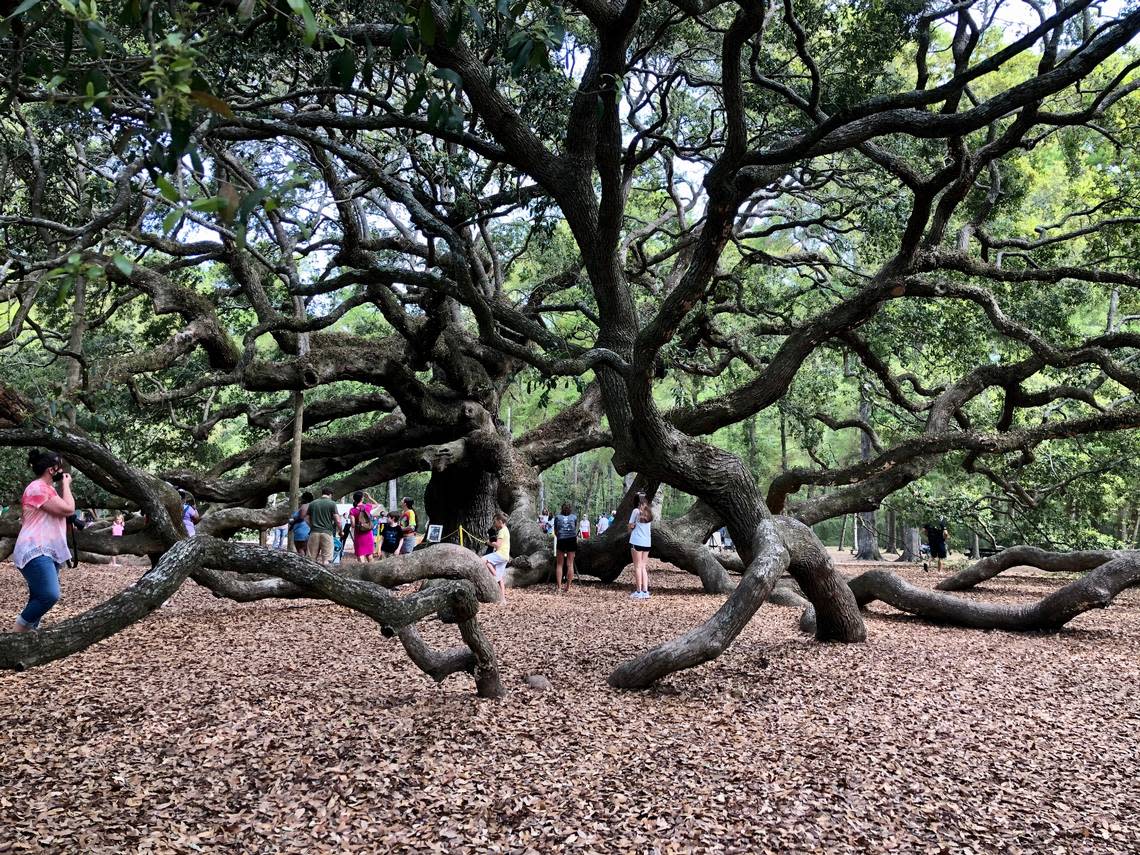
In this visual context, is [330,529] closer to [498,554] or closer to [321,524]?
[321,524]

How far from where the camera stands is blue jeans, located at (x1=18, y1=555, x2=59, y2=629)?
516 cm

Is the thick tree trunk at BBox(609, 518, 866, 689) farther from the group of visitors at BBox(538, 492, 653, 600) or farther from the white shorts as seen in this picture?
the white shorts

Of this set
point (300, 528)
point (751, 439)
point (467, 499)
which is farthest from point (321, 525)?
point (751, 439)

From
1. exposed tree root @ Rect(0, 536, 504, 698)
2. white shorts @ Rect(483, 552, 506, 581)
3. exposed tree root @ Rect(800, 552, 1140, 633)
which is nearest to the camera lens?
exposed tree root @ Rect(0, 536, 504, 698)

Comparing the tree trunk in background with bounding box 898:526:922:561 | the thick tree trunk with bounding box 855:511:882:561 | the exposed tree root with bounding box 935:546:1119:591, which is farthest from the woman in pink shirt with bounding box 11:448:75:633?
the tree trunk in background with bounding box 898:526:922:561

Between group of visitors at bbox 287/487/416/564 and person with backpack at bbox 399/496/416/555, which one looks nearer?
group of visitors at bbox 287/487/416/564

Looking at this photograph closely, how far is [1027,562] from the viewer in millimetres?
11516

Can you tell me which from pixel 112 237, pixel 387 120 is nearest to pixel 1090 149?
pixel 387 120

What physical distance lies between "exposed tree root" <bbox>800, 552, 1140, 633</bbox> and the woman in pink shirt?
6.34 m

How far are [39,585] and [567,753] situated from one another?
12.4ft

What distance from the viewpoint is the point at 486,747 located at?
13.3ft

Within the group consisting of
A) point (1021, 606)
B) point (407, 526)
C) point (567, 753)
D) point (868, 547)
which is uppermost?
point (407, 526)

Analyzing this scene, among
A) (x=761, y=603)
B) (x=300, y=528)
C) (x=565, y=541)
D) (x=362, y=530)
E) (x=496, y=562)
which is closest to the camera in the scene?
(x=761, y=603)

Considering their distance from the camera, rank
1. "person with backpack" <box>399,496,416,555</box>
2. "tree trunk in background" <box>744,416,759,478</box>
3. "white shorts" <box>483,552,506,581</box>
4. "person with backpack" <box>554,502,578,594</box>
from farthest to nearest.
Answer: "tree trunk in background" <box>744,416,759,478</box> → "person with backpack" <box>399,496,416,555</box> → "person with backpack" <box>554,502,578,594</box> → "white shorts" <box>483,552,506,581</box>
